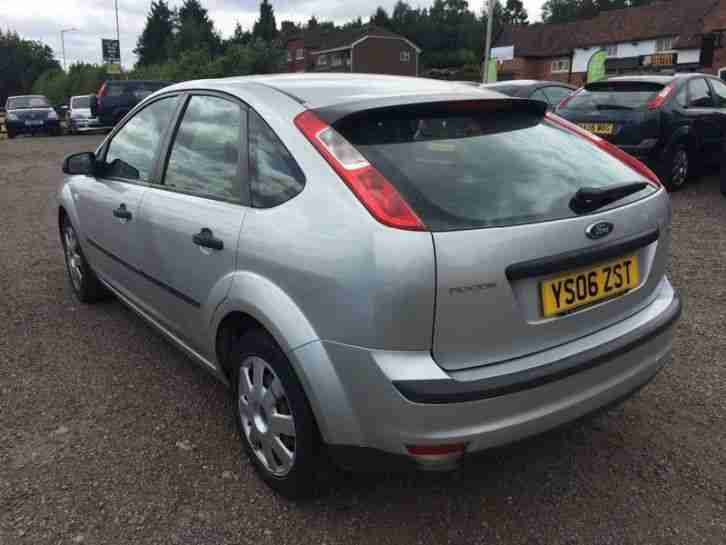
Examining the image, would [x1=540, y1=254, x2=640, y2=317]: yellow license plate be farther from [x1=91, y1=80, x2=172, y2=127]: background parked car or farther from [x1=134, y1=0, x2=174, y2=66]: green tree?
[x1=134, y1=0, x2=174, y2=66]: green tree

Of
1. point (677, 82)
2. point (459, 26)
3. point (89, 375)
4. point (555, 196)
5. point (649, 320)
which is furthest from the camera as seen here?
point (459, 26)

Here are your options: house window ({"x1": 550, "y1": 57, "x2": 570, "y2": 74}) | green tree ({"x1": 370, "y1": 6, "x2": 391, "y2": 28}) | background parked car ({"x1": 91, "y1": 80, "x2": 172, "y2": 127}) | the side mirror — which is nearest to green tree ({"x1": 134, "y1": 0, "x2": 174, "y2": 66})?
green tree ({"x1": 370, "y1": 6, "x2": 391, "y2": 28})

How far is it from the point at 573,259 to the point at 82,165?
10.1ft

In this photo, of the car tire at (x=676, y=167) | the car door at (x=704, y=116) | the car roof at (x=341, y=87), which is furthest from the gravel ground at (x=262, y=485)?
the car door at (x=704, y=116)

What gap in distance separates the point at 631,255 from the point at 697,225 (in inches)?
204

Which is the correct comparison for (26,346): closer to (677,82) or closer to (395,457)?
(395,457)

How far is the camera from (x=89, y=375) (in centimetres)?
359

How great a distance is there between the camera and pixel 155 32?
8662 cm

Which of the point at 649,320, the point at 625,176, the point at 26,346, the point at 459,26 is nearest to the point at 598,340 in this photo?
the point at 649,320

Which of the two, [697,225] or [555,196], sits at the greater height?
[555,196]

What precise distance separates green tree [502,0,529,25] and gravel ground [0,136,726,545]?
119095 mm

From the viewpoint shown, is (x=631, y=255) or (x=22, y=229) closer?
(x=631, y=255)

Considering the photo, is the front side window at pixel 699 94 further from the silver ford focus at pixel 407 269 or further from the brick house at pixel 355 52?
the brick house at pixel 355 52

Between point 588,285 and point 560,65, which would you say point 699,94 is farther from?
point 560,65
